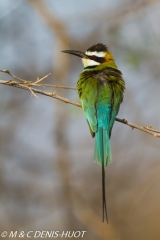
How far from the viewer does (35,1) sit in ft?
19.6

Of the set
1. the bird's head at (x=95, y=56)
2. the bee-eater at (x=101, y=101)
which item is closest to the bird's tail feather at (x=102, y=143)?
the bee-eater at (x=101, y=101)

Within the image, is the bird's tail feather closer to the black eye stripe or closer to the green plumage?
the green plumage

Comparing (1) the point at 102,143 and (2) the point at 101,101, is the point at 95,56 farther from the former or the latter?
(1) the point at 102,143

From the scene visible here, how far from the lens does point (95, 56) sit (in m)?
4.30

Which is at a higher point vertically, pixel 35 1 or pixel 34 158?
pixel 35 1

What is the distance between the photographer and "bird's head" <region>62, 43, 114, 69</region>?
4.24 metres

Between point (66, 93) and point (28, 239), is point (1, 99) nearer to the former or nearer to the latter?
point (66, 93)

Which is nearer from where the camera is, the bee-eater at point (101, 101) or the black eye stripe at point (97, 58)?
the bee-eater at point (101, 101)

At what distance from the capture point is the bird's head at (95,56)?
13.9 ft

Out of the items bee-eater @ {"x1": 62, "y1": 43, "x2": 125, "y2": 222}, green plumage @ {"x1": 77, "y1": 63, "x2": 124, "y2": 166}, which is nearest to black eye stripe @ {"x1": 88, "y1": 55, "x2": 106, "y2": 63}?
bee-eater @ {"x1": 62, "y1": 43, "x2": 125, "y2": 222}

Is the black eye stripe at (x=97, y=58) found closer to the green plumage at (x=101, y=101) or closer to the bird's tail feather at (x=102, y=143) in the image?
the green plumage at (x=101, y=101)

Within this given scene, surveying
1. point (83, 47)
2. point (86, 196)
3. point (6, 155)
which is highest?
point (83, 47)

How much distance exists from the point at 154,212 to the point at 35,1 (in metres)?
2.26

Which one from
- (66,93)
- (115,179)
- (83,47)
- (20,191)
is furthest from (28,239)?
(83,47)
